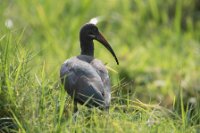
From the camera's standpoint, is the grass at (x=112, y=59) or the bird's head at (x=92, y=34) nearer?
the grass at (x=112, y=59)

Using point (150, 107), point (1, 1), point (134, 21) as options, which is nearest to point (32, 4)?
point (134, 21)

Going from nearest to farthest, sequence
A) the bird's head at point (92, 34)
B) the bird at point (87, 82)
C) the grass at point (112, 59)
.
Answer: the grass at point (112, 59) → the bird at point (87, 82) → the bird's head at point (92, 34)

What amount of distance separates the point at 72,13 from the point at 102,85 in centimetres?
599

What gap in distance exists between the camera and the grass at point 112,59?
661 centimetres

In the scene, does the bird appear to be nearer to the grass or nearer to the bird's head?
the grass

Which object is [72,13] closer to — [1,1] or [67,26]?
[67,26]

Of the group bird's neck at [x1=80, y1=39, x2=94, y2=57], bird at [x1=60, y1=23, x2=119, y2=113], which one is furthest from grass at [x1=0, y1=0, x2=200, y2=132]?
bird's neck at [x1=80, y1=39, x2=94, y2=57]

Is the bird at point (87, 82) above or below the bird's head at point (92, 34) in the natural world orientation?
below

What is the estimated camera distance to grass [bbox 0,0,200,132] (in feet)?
21.7

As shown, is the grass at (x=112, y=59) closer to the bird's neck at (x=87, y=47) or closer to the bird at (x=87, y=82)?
the bird at (x=87, y=82)

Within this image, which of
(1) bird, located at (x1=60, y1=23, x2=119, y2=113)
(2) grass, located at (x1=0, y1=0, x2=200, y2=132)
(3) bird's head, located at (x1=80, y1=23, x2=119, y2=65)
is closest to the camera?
(2) grass, located at (x1=0, y1=0, x2=200, y2=132)

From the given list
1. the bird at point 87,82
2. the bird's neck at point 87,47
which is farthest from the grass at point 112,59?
the bird's neck at point 87,47

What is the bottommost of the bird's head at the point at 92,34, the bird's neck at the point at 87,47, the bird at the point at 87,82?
the bird at the point at 87,82

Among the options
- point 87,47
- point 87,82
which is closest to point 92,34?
point 87,47
